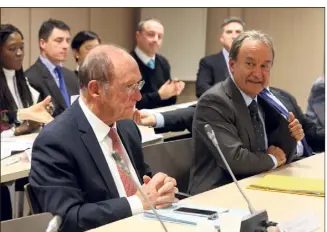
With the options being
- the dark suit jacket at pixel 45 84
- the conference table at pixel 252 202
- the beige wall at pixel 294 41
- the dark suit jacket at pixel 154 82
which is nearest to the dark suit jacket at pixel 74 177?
the conference table at pixel 252 202

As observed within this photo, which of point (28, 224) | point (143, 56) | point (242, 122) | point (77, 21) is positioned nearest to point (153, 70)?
point (143, 56)

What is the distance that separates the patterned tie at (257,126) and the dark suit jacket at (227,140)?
0.10 ft

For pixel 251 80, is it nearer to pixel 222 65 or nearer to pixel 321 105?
pixel 321 105

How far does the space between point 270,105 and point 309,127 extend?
0.67 metres

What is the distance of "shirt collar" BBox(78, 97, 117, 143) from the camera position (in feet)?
7.22

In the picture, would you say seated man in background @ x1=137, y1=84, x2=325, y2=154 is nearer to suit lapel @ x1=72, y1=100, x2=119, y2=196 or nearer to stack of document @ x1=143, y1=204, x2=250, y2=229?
suit lapel @ x1=72, y1=100, x2=119, y2=196

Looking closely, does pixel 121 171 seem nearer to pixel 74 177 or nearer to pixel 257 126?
pixel 74 177

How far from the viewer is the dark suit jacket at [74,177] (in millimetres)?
2000

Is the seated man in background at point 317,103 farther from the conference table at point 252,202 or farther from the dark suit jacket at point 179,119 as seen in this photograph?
the conference table at point 252,202

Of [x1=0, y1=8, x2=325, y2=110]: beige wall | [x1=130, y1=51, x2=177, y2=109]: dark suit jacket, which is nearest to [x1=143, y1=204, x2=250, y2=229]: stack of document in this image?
[x1=130, y1=51, x2=177, y2=109]: dark suit jacket

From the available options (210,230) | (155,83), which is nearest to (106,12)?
(155,83)

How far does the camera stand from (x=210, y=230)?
183cm

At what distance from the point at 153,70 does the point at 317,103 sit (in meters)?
2.15

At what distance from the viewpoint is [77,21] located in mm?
6352
